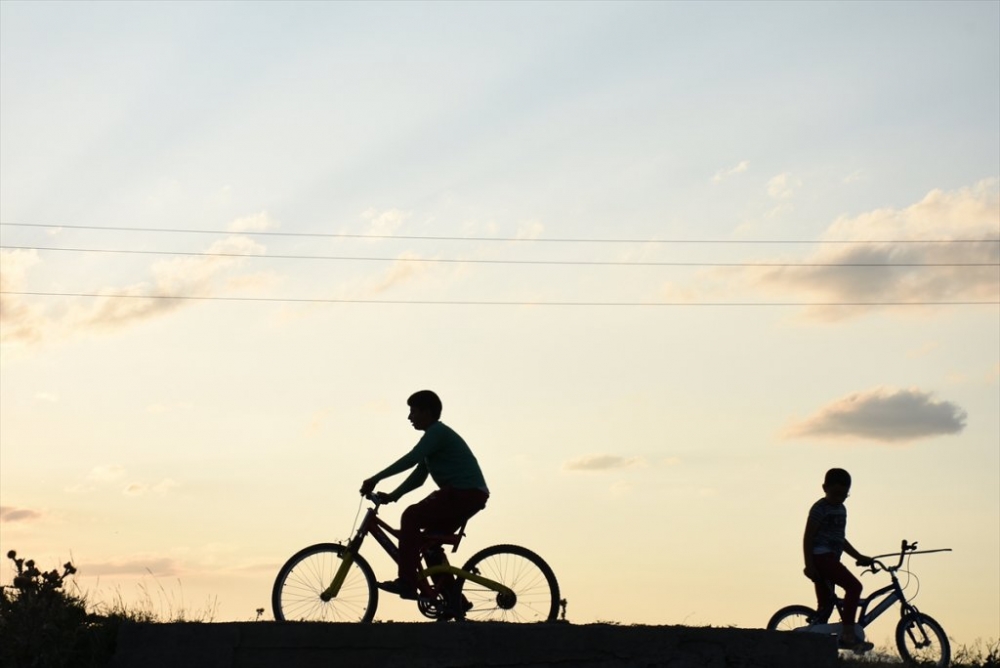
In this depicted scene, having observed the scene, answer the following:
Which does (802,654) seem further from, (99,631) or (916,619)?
(99,631)

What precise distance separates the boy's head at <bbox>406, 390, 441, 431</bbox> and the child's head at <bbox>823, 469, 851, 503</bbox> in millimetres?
4129

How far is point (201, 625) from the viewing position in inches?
424

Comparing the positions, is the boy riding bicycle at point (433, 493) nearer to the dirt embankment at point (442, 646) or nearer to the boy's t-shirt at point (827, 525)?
the dirt embankment at point (442, 646)

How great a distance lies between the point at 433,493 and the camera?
1116cm

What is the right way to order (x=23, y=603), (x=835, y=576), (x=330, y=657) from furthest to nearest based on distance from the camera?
(x=835, y=576) < (x=23, y=603) < (x=330, y=657)

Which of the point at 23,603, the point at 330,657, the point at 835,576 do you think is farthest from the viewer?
the point at 835,576

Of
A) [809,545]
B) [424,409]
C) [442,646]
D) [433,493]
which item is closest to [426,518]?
[433,493]

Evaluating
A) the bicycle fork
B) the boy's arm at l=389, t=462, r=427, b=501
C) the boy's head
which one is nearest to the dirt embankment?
the bicycle fork

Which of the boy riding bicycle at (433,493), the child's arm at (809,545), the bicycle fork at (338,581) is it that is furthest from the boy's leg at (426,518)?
the child's arm at (809,545)

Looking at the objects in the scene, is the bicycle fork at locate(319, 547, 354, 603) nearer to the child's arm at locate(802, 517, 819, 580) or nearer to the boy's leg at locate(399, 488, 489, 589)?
the boy's leg at locate(399, 488, 489, 589)

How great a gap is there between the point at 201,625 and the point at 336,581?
1200 mm

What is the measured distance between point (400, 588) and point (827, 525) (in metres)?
4.38

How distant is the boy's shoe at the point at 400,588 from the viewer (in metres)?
11.1

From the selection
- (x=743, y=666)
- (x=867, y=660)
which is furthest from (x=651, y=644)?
(x=867, y=660)
